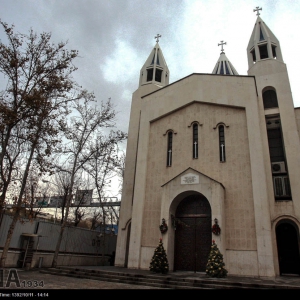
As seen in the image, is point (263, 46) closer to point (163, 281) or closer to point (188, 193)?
point (188, 193)

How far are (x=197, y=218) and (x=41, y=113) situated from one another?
992 cm

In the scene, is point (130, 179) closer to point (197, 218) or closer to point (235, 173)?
point (197, 218)

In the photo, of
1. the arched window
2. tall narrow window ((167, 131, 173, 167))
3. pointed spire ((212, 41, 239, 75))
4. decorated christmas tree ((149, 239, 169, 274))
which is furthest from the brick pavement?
pointed spire ((212, 41, 239, 75))

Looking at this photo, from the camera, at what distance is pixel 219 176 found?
52.4 feet

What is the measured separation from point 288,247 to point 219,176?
18.9 ft

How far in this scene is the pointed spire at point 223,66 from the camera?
29.4m

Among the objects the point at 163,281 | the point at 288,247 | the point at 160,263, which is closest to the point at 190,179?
the point at 160,263

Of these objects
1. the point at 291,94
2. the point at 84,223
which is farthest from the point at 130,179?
the point at 84,223

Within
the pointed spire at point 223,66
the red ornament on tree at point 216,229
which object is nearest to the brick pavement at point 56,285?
the red ornament on tree at point 216,229

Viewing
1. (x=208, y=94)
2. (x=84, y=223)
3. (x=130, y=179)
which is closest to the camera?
(x=208, y=94)

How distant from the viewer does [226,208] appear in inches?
595

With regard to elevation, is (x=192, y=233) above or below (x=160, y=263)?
above

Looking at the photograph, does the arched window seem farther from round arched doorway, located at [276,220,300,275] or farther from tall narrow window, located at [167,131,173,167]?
round arched doorway, located at [276,220,300,275]

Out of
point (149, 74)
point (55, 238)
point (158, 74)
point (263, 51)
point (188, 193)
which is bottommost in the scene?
point (55, 238)
